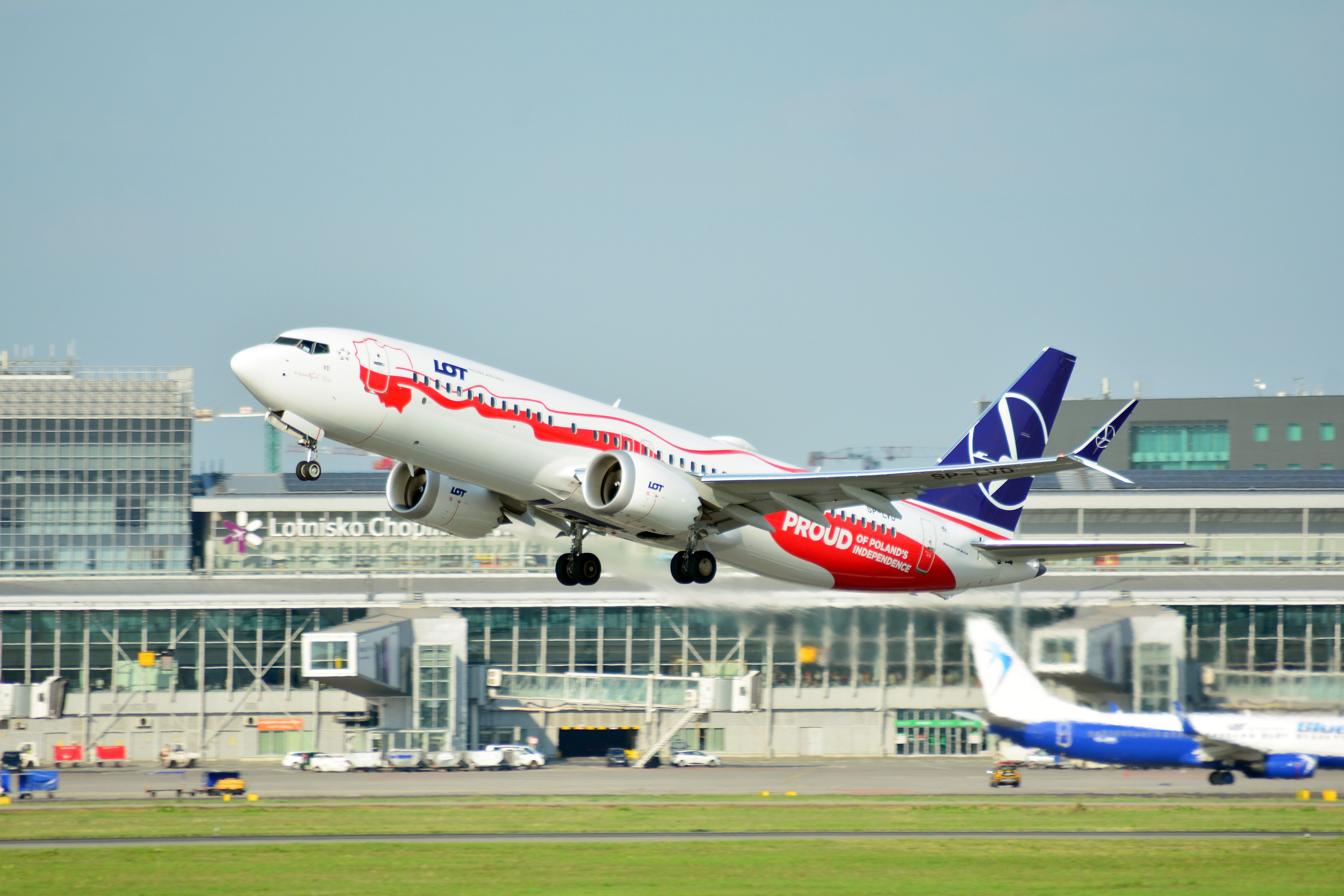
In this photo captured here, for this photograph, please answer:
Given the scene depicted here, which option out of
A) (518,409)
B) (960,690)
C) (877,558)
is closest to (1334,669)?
(960,690)

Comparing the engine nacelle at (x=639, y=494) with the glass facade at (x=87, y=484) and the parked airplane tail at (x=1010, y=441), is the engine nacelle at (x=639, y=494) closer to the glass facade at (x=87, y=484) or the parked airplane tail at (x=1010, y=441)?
the parked airplane tail at (x=1010, y=441)

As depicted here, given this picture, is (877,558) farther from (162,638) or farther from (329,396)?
(162,638)

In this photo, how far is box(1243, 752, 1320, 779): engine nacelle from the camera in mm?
60906

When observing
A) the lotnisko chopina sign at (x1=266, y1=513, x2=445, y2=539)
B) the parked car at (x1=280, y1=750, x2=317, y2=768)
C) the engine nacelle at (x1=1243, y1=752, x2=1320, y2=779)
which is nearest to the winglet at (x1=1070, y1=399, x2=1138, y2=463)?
the engine nacelle at (x1=1243, y1=752, x2=1320, y2=779)

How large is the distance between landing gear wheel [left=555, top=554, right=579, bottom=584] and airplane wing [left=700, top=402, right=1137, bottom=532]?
15.8 ft

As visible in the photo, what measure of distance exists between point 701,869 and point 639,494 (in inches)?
464

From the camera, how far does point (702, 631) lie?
88.4m

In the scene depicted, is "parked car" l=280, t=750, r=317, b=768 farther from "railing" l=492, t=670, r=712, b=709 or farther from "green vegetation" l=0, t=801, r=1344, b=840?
"green vegetation" l=0, t=801, r=1344, b=840

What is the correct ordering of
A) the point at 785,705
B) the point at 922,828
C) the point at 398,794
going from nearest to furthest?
1. the point at 922,828
2. the point at 398,794
3. the point at 785,705

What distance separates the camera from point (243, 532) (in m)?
127

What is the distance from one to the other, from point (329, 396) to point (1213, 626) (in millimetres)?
59987

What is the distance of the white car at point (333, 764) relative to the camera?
253ft

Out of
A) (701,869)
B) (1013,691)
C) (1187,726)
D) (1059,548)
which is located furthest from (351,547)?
(1059,548)

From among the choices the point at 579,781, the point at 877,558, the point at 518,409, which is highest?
the point at 518,409
